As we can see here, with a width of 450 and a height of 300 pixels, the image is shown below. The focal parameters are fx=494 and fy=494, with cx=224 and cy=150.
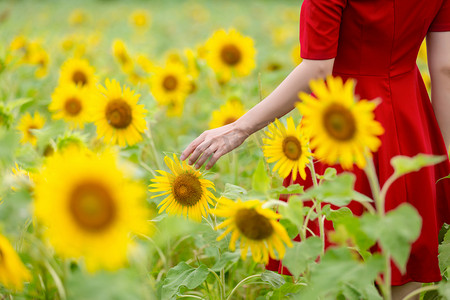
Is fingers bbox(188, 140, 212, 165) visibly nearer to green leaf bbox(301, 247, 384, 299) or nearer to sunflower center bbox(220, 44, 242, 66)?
green leaf bbox(301, 247, 384, 299)

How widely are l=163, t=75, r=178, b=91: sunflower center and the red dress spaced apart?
42.2 inches

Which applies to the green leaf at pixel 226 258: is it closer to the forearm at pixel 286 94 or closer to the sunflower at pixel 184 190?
the sunflower at pixel 184 190

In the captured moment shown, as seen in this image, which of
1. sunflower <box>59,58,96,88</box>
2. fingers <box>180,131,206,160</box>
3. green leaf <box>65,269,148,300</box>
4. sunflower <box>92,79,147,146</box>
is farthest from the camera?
sunflower <box>59,58,96,88</box>

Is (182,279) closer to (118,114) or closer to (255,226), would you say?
(255,226)

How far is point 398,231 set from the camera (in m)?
0.64

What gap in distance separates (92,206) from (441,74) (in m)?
0.88

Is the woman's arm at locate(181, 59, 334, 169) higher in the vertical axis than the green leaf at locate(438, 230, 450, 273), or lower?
higher

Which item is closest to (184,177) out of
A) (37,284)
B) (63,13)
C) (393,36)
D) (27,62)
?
(37,284)

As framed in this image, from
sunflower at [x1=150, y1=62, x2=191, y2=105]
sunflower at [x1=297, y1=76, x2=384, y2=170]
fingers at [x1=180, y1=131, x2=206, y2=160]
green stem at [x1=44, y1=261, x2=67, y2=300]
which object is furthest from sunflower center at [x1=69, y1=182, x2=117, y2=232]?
sunflower at [x1=150, y1=62, x2=191, y2=105]

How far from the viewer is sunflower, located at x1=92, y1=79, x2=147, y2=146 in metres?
1.28

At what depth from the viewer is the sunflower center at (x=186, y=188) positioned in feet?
3.36

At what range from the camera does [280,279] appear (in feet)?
3.35

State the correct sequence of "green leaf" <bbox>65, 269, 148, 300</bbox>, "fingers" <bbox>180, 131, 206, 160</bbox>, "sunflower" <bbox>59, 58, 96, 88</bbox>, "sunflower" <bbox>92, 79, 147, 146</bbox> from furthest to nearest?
"sunflower" <bbox>59, 58, 96, 88</bbox> → "sunflower" <bbox>92, 79, 147, 146</bbox> → "fingers" <bbox>180, 131, 206, 160</bbox> → "green leaf" <bbox>65, 269, 148, 300</bbox>

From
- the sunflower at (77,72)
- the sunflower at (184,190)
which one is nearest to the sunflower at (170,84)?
the sunflower at (77,72)
